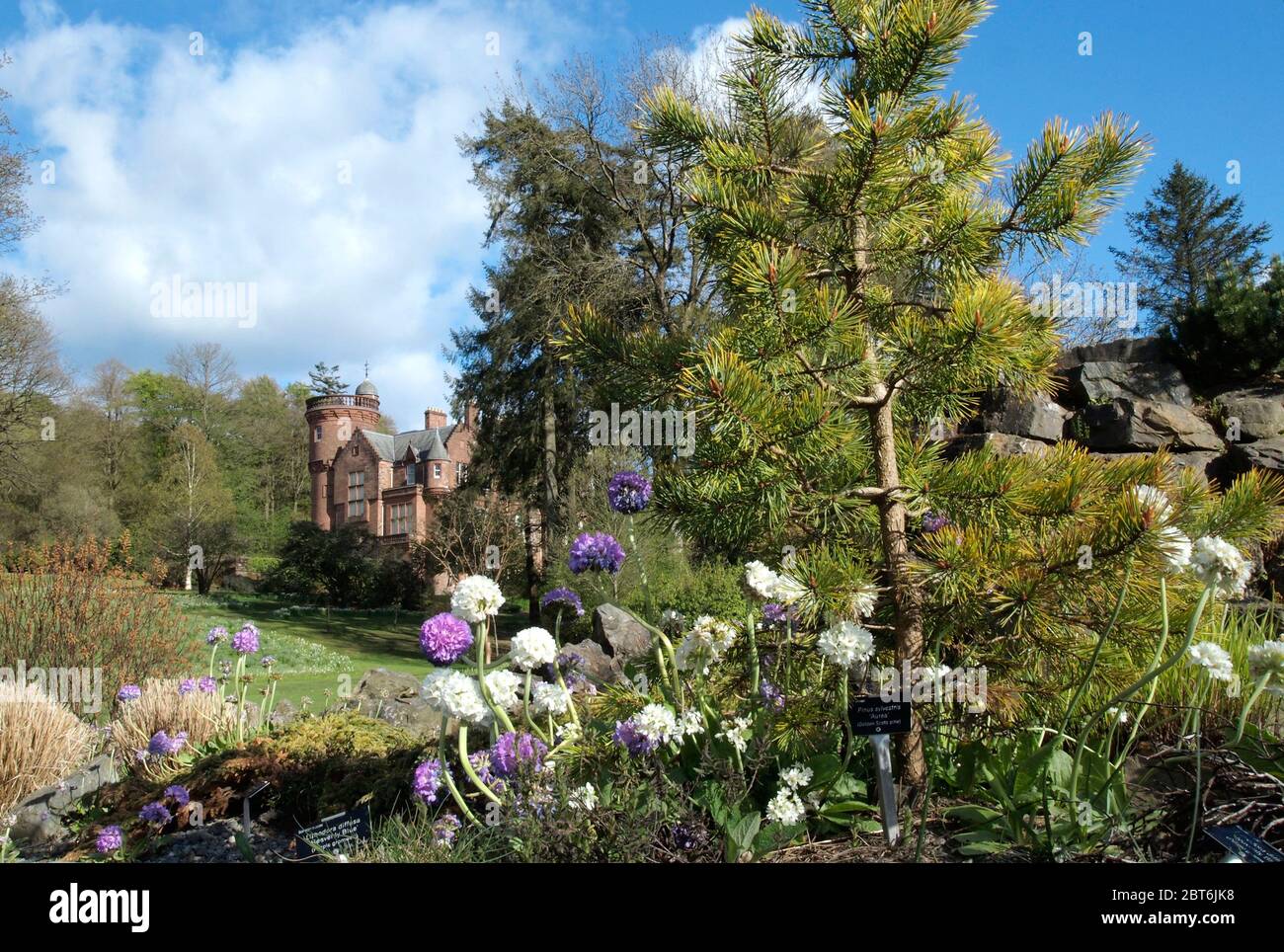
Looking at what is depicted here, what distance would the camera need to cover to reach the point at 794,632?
3459 mm

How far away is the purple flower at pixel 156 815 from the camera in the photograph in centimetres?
374

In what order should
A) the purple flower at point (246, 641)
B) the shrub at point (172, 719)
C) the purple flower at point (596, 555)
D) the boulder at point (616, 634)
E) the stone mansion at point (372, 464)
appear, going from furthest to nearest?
1. the stone mansion at point (372, 464)
2. the boulder at point (616, 634)
3. the shrub at point (172, 719)
4. the purple flower at point (246, 641)
5. the purple flower at point (596, 555)

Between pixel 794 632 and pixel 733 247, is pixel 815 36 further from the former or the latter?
pixel 794 632

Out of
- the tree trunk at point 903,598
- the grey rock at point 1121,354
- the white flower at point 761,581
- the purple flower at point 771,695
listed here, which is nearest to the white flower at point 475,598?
the white flower at point 761,581

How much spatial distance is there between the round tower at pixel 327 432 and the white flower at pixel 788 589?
44.6m

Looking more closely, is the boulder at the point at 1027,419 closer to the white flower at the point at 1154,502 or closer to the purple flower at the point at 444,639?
the white flower at the point at 1154,502

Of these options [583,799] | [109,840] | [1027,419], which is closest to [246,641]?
[109,840]

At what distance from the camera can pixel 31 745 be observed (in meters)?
5.24

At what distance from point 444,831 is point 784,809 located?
3.53ft

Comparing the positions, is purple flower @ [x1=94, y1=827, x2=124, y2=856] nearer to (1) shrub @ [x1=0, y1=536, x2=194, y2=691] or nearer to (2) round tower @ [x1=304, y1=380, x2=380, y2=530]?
(1) shrub @ [x1=0, y1=536, x2=194, y2=691]

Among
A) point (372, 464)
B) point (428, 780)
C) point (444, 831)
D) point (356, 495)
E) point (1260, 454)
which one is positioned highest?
point (372, 464)

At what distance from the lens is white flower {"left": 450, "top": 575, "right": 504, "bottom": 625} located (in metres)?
2.89

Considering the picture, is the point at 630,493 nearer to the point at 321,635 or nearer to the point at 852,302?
the point at 852,302

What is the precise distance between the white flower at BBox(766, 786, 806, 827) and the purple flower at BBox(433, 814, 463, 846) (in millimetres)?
1010
